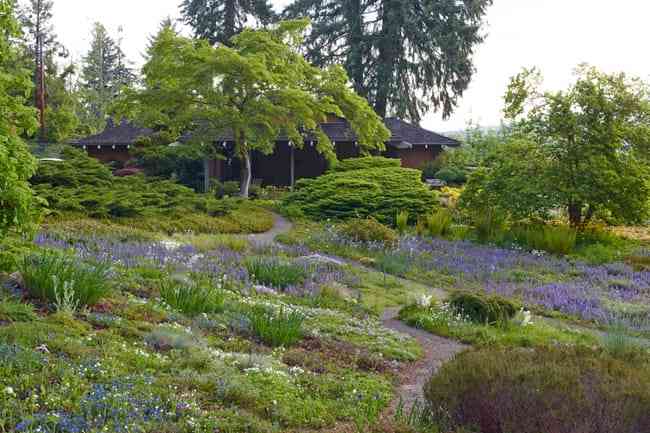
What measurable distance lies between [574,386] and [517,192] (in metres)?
13.6

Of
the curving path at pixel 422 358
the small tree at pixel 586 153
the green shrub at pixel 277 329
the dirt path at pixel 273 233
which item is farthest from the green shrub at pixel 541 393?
the small tree at pixel 586 153

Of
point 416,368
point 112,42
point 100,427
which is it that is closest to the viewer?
point 100,427

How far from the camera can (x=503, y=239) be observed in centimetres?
1677

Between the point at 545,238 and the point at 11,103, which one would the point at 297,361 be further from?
the point at 545,238

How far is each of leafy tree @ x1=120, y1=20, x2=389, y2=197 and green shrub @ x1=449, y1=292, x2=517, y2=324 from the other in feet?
41.1

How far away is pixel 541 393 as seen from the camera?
13.5ft

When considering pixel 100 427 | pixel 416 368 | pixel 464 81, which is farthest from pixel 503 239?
pixel 464 81

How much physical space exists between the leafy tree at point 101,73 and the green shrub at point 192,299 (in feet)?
204

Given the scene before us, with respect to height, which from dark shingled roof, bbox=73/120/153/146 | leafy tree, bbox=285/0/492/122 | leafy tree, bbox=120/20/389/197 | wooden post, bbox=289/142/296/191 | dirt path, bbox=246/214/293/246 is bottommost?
dirt path, bbox=246/214/293/246

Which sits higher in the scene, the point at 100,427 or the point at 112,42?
the point at 112,42

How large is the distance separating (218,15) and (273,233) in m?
26.2

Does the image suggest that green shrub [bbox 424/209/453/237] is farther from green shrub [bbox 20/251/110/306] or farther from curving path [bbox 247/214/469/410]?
green shrub [bbox 20/251/110/306]

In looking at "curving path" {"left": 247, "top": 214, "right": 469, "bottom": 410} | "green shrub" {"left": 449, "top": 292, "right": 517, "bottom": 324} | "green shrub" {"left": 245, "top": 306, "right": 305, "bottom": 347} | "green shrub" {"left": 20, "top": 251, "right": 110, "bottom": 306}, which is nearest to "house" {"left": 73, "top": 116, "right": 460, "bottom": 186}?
"curving path" {"left": 247, "top": 214, "right": 469, "bottom": 410}

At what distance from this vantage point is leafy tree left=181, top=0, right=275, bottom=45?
39.2 meters
